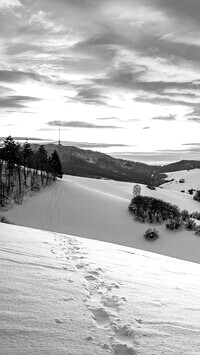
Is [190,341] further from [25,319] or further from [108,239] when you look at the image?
[108,239]

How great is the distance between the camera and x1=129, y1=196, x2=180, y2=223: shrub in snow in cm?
3949

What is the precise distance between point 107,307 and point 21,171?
5512cm

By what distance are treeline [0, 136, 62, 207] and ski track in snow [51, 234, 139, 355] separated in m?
42.8

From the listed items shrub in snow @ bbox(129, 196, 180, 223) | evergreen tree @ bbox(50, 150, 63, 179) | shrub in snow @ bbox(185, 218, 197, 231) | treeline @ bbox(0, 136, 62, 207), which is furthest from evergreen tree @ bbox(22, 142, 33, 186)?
shrub in snow @ bbox(185, 218, 197, 231)

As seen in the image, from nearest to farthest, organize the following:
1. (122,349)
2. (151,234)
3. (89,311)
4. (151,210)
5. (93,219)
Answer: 1. (122,349)
2. (89,311)
3. (151,234)
4. (151,210)
5. (93,219)

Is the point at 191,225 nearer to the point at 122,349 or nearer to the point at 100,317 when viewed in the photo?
the point at 100,317

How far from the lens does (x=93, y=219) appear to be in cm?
4178

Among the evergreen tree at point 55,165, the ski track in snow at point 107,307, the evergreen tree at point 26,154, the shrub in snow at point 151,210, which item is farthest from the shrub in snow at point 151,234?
the evergreen tree at point 26,154

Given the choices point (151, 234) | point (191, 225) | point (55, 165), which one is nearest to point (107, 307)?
point (151, 234)

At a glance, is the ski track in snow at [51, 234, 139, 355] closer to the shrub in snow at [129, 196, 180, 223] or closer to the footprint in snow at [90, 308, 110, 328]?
the footprint in snow at [90, 308, 110, 328]

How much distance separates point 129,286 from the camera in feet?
20.6

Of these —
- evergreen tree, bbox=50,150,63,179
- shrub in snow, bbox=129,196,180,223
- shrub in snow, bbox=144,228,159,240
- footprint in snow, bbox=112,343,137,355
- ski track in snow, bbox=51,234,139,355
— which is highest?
evergreen tree, bbox=50,150,63,179

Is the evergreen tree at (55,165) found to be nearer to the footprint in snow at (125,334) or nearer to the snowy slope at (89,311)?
the snowy slope at (89,311)

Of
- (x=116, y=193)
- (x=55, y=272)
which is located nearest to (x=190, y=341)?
(x=55, y=272)
